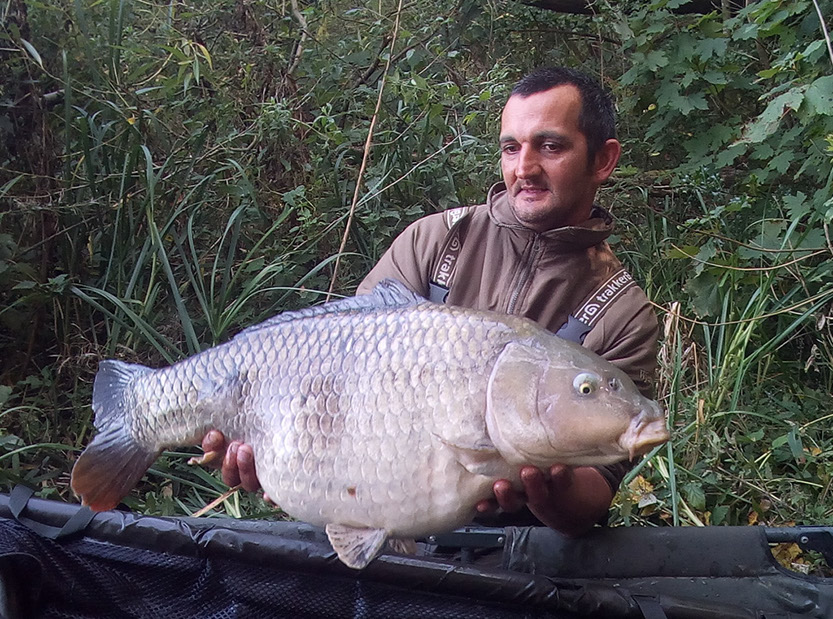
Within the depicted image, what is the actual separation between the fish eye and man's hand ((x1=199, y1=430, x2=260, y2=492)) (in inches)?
19.9

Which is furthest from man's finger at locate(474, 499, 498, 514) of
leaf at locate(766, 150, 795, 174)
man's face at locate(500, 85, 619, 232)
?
leaf at locate(766, 150, 795, 174)

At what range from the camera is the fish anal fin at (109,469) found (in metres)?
1.13

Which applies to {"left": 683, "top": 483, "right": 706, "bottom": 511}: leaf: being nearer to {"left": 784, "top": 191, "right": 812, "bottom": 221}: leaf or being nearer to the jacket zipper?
the jacket zipper

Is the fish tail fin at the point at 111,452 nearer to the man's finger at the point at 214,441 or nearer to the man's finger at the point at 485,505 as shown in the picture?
the man's finger at the point at 214,441

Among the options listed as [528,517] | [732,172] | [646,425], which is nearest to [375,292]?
[646,425]

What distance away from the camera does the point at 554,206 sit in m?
1.58

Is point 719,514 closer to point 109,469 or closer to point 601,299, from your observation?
point 601,299

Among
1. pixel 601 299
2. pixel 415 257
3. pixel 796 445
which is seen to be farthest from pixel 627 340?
pixel 796 445

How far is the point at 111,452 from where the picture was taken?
3.83 ft

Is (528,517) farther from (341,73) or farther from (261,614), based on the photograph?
(341,73)

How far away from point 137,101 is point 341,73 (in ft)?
2.88

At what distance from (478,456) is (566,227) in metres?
0.76

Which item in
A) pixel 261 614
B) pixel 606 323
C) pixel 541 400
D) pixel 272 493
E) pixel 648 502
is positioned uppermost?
pixel 541 400

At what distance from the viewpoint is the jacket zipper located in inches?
63.1
